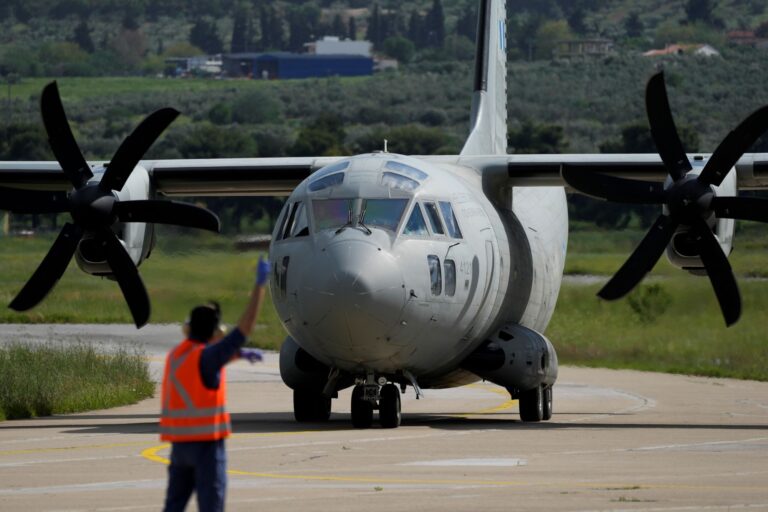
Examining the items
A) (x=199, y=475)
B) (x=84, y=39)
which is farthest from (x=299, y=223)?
(x=84, y=39)

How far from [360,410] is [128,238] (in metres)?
5.16

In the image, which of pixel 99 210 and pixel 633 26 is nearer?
pixel 99 210

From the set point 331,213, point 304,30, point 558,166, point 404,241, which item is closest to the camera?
point 404,241

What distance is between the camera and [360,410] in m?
19.9

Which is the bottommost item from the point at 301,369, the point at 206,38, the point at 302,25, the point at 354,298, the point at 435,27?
the point at 301,369

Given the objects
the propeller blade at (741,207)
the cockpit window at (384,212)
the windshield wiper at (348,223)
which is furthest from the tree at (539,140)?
the windshield wiper at (348,223)

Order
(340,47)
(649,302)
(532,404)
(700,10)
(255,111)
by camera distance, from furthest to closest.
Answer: (340,47)
(700,10)
(255,111)
(649,302)
(532,404)

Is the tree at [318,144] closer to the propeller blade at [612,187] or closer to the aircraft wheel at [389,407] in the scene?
the propeller blade at [612,187]

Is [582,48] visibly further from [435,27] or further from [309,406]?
[309,406]

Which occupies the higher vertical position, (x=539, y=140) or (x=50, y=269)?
(x=50, y=269)

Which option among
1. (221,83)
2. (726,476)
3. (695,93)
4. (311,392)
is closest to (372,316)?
(311,392)

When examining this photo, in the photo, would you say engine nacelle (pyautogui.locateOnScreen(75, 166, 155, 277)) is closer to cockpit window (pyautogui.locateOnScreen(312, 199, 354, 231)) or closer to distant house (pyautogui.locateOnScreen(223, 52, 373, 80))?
cockpit window (pyautogui.locateOnScreen(312, 199, 354, 231))

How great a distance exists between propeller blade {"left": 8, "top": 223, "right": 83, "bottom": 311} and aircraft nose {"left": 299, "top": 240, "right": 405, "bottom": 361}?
419cm

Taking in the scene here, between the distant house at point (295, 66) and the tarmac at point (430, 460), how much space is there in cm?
13863
